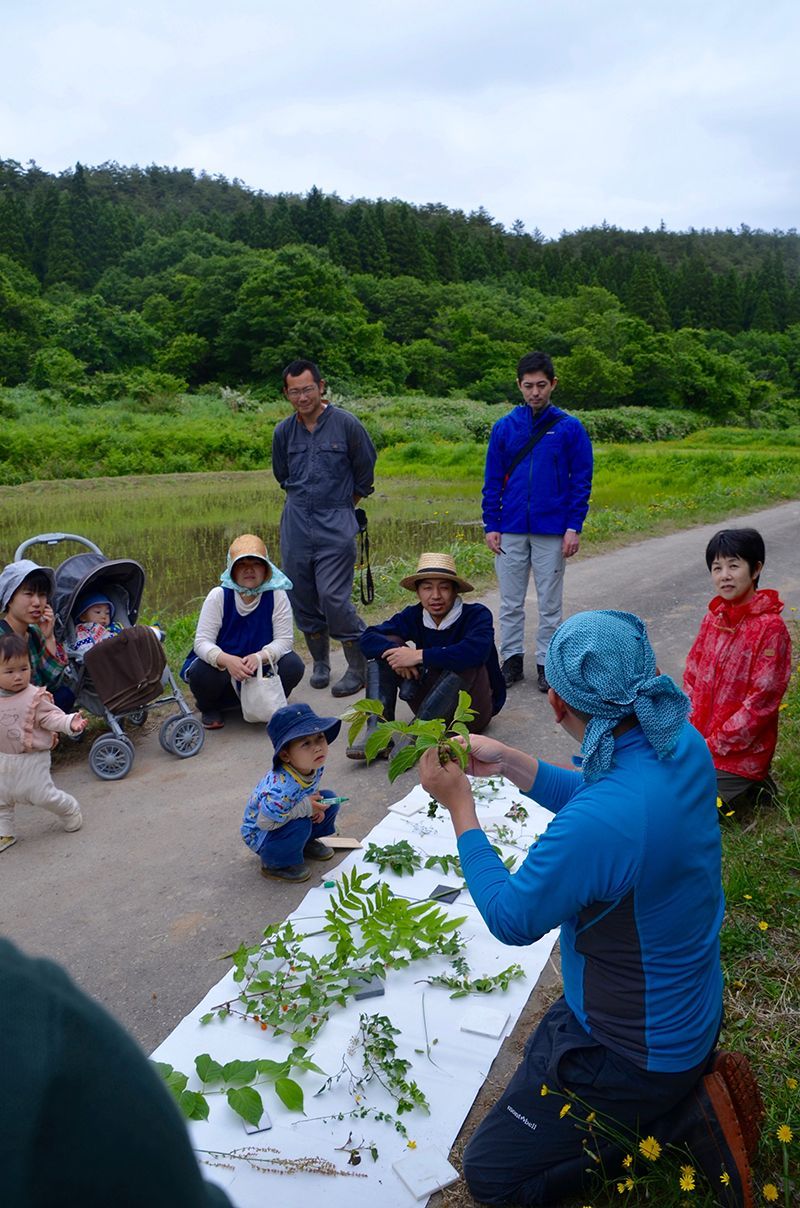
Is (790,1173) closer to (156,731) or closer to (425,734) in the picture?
(425,734)

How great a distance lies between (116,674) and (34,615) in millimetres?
569

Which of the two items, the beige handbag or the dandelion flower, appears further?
the beige handbag

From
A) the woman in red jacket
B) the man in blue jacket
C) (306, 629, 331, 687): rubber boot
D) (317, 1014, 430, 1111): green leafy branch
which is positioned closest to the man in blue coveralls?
(306, 629, 331, 687): rubber boot

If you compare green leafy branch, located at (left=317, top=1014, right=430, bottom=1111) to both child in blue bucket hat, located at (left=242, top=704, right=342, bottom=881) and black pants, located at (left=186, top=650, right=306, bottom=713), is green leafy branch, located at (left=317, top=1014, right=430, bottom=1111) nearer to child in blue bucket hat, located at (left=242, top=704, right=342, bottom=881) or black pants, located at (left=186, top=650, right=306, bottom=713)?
child in blue bucket hat, located at (left=242, top=704, right=342, bottom=881)

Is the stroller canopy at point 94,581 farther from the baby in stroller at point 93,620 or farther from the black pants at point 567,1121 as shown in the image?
the black pants at point 567,1121

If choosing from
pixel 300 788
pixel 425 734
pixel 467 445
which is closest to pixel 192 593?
pixel 300 788

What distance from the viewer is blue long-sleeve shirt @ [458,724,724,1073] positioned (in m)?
1.98

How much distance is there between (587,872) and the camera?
1.97 m

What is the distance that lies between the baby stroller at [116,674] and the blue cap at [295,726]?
61.2 inches

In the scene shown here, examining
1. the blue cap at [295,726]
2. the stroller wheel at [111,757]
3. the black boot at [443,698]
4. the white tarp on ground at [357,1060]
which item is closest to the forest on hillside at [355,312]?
the stroller wheel at [111,757]

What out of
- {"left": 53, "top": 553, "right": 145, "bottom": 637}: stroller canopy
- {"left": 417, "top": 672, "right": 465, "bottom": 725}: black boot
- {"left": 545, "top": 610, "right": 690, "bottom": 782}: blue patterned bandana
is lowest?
{"left": 417, "top": 672, "right": 465, "bottom": 725}: black boot

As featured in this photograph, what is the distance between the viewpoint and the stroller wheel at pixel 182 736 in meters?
5.19

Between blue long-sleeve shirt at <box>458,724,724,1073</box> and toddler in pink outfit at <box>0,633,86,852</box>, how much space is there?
2.79m

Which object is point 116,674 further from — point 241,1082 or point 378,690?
point 241,1082
